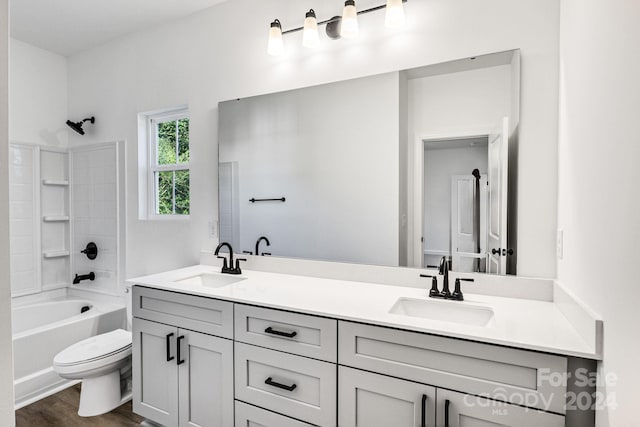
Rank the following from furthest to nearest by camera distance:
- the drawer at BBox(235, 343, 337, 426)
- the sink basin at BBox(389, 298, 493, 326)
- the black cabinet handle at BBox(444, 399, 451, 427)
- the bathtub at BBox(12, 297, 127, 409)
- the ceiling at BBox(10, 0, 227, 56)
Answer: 1. the ceiling at BBox(10, 0, 227, 56)
2. the bathtub at BBox(12, 297, 127, 409)
3. the sink basin at BBox(389, 298, 493, 326)
4. the drawer at BBox(235, 343, 337, 426)
5. the black cabinet handle at BBox(444, 399, 451, 427)

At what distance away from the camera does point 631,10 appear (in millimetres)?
832

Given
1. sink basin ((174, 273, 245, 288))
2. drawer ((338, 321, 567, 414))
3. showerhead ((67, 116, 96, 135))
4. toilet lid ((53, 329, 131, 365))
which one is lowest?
toilet lid ((53, 329, 131, 365))

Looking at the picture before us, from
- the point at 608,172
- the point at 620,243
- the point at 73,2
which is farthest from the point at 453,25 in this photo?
the point at 73,2

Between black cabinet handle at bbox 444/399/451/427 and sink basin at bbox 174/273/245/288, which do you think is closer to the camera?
black cabinet handle at bbox 444/399/451/427

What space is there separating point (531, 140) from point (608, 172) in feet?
2.22

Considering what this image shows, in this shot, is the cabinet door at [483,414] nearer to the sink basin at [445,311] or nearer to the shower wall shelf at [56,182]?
the sink basin at [445,311]

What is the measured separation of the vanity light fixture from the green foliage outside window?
3.76ft

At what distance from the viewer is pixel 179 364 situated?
1.76m

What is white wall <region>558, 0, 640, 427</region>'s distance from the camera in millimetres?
822

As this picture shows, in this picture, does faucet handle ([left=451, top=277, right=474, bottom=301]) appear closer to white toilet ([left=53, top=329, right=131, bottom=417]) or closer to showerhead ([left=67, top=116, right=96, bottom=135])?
white toilet ([left=53, top=329, right=131, bottom=417])

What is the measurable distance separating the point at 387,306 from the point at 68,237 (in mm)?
3428

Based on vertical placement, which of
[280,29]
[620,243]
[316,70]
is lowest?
A: [620,243]

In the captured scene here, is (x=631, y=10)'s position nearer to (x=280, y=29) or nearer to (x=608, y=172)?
(x=608, y=172)

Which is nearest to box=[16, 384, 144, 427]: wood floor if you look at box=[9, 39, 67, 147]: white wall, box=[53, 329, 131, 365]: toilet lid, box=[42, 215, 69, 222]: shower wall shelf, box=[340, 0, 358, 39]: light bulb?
box=[53, 329, 131, 365]: toilet lid
